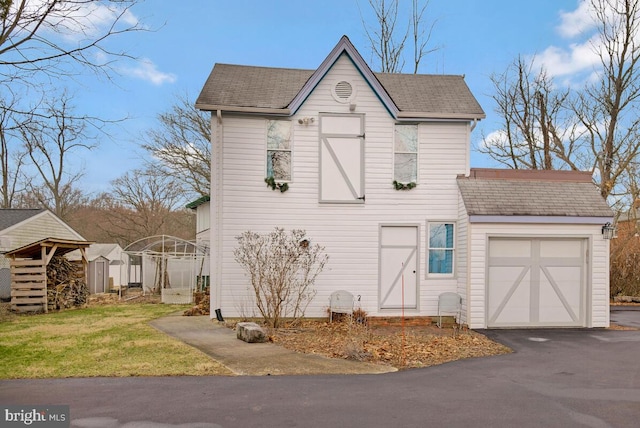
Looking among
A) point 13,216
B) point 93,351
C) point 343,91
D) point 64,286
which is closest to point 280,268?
point 93,351

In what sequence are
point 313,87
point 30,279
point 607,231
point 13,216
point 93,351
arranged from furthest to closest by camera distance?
1. point 13,216
2. point 30,279
3. point 313,87
4. point 607,231
5. point 93,351

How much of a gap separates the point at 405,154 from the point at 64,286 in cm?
1304

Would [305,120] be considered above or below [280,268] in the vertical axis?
above

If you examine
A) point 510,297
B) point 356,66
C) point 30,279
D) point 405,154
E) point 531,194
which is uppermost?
point 356,66

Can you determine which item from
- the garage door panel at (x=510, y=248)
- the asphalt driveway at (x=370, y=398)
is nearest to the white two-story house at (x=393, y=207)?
the garage door panel at (x=510, y=248)

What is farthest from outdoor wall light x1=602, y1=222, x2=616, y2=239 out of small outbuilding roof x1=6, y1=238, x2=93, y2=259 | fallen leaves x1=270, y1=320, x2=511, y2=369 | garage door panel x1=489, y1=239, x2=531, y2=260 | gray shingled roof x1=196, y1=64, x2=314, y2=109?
small outbuilding roof x1=6, y1=238, x2=93, y2=259

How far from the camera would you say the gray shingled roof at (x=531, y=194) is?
12.4 m

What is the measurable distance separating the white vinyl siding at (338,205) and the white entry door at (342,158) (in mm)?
155

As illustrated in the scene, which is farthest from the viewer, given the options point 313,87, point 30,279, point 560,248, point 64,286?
point 64,286

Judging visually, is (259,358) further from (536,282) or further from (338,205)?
(536,282)

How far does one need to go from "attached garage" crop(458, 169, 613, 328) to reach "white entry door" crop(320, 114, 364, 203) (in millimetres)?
2902

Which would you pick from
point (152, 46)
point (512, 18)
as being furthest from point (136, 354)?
point (512, 18)

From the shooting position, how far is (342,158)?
13.0 metres

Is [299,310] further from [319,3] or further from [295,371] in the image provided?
[319,3]
